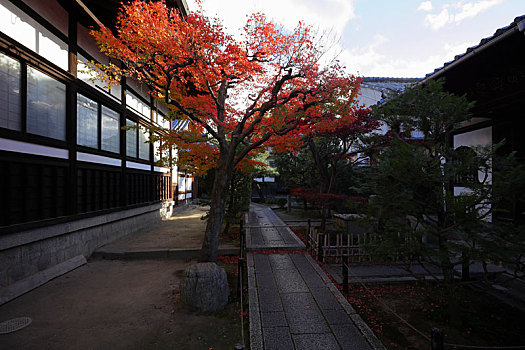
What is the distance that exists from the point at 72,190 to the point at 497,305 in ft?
44.3

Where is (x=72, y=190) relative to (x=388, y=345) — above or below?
above

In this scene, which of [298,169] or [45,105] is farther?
[298,169]

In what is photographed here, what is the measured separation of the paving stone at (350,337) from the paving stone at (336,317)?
0.47 ft

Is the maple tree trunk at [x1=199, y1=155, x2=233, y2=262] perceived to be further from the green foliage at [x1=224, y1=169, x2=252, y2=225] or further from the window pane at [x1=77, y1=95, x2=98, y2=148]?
the window pane at [x1=77, y1=95, x2=98, y2=148]

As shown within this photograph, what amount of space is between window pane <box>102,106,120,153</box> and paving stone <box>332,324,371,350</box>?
484 inches

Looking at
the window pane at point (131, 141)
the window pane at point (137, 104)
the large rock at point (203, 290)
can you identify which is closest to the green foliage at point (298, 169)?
the window pane at point (137, 104)

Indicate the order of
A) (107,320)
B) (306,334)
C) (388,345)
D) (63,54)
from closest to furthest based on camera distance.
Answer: (388,345)
(306,334)
(107,320)
(63,54)

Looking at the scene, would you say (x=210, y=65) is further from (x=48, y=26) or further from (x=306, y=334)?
(x=306, y=334)

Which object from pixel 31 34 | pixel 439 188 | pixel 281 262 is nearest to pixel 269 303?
pixel 281 262

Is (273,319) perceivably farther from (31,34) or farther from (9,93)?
(31,34)

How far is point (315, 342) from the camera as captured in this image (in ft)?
15.8

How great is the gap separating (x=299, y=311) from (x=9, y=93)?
9.86m

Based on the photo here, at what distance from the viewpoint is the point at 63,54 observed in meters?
9.23

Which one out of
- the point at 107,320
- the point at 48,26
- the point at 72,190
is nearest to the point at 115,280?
the point at 107,320
